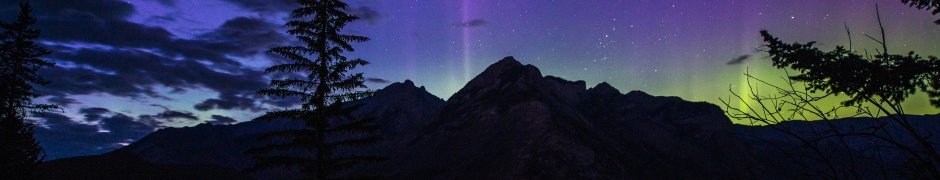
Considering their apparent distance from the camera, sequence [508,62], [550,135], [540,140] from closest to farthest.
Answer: [540,140] → [550,135] → [508,62]

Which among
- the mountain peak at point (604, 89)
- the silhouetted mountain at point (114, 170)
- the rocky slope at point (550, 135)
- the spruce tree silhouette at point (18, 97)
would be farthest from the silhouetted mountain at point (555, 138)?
the spruce tree silhouette at point (18, 97)

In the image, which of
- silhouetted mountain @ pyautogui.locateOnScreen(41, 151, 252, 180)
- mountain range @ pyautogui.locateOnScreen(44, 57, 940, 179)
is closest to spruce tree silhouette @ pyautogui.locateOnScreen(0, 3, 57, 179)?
mountain range @ pyautogui.locateOnScreen(44, 57, 940, 179)

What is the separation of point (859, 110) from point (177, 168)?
121226 millimetres

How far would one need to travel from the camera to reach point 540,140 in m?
65.9

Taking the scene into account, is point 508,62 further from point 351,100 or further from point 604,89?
point 351,100

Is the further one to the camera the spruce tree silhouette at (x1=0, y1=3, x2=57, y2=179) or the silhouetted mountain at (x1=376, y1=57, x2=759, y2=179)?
the silhouetted mountain at (x1=376, y1=57, x2=759, y2=179)

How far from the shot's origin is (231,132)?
6737 inches

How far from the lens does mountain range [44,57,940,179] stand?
6338 centimetres

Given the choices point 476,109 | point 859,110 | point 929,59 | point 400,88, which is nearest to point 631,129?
point 476,109

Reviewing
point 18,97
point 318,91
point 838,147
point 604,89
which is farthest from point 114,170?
point 604,89

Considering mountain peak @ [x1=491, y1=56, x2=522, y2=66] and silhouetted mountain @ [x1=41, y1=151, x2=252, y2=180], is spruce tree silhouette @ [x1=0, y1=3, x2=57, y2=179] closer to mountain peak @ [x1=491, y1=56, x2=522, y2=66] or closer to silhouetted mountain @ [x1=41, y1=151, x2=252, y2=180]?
silhouetted mountain @ [x1=41, y1=151, x2=252, y2=180]

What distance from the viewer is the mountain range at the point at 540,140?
208 feet

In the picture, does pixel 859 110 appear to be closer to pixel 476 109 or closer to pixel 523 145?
pixel 523 145

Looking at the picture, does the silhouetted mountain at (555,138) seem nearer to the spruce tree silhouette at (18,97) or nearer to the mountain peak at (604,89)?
the mountain peak at (604,89)
